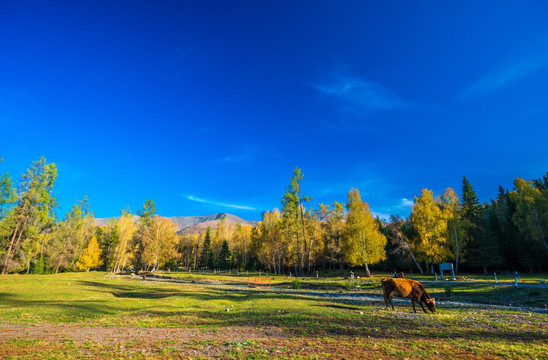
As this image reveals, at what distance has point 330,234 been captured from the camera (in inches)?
3024

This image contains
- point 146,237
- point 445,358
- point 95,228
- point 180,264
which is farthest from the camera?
point 180,264

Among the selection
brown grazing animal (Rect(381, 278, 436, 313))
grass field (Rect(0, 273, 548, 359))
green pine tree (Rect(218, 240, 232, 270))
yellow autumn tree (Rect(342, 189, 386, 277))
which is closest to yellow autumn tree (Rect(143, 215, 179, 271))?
green pine tree (Rect(218, 240, 232, 270))

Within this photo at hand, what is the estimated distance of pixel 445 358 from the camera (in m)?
7.04

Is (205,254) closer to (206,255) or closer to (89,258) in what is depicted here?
(206,255)

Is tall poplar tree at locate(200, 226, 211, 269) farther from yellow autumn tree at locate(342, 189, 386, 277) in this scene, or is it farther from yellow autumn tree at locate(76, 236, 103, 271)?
yellow autumn tree at locate(342, 189, 386, 277)

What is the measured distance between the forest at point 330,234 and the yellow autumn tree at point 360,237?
0.19 m

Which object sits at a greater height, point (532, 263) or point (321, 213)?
point (321, 213)

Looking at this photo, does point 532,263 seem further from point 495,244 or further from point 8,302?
point 8,302

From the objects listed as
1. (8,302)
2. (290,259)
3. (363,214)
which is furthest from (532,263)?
(8,302)

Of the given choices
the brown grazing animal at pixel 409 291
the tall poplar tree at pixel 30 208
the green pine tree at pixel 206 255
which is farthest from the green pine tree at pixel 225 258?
the brown grazing animal at pixel 409 291

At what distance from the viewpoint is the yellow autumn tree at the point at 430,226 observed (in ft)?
146

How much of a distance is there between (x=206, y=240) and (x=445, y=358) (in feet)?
370

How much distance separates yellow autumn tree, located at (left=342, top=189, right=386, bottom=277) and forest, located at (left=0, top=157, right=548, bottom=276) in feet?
0.64

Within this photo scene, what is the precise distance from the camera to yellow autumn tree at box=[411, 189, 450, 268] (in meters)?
44.6
